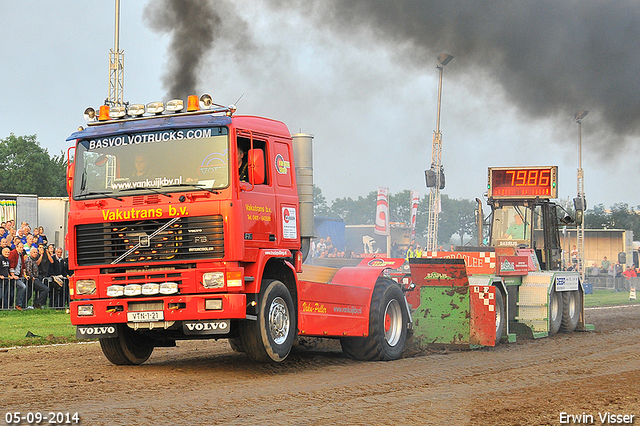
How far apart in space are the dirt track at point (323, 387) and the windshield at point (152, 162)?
2.28m

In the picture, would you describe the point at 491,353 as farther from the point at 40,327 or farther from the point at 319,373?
the point at 40,327

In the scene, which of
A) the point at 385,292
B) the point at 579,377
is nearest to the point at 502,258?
the point at 385,292

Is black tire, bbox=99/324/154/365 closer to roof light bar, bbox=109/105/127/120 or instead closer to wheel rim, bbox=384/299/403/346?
roof light bar, bbox=109/105/127/120

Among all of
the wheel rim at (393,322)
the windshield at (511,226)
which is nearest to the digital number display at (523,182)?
the windshield at (511,226)

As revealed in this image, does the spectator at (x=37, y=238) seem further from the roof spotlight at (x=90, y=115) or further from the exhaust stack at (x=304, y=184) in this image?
the exhaust stack at (x=304, y=184)

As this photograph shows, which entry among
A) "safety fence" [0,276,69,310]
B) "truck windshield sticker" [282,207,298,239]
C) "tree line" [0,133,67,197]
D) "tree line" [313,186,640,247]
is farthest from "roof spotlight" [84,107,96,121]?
"tree line" [313,186,640,247]

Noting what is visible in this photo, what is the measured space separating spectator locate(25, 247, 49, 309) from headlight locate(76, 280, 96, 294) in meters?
9.75

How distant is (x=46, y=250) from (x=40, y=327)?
14.2 ft

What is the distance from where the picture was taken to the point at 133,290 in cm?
908

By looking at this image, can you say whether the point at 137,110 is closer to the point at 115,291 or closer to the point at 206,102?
the point at 206,102

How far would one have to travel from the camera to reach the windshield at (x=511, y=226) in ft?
59.8

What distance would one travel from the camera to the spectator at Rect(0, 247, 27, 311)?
58.2ft

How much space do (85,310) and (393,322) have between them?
15.6ft

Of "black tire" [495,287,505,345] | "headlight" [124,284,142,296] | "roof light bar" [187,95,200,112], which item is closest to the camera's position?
"headlight" [124,284,142,296]
